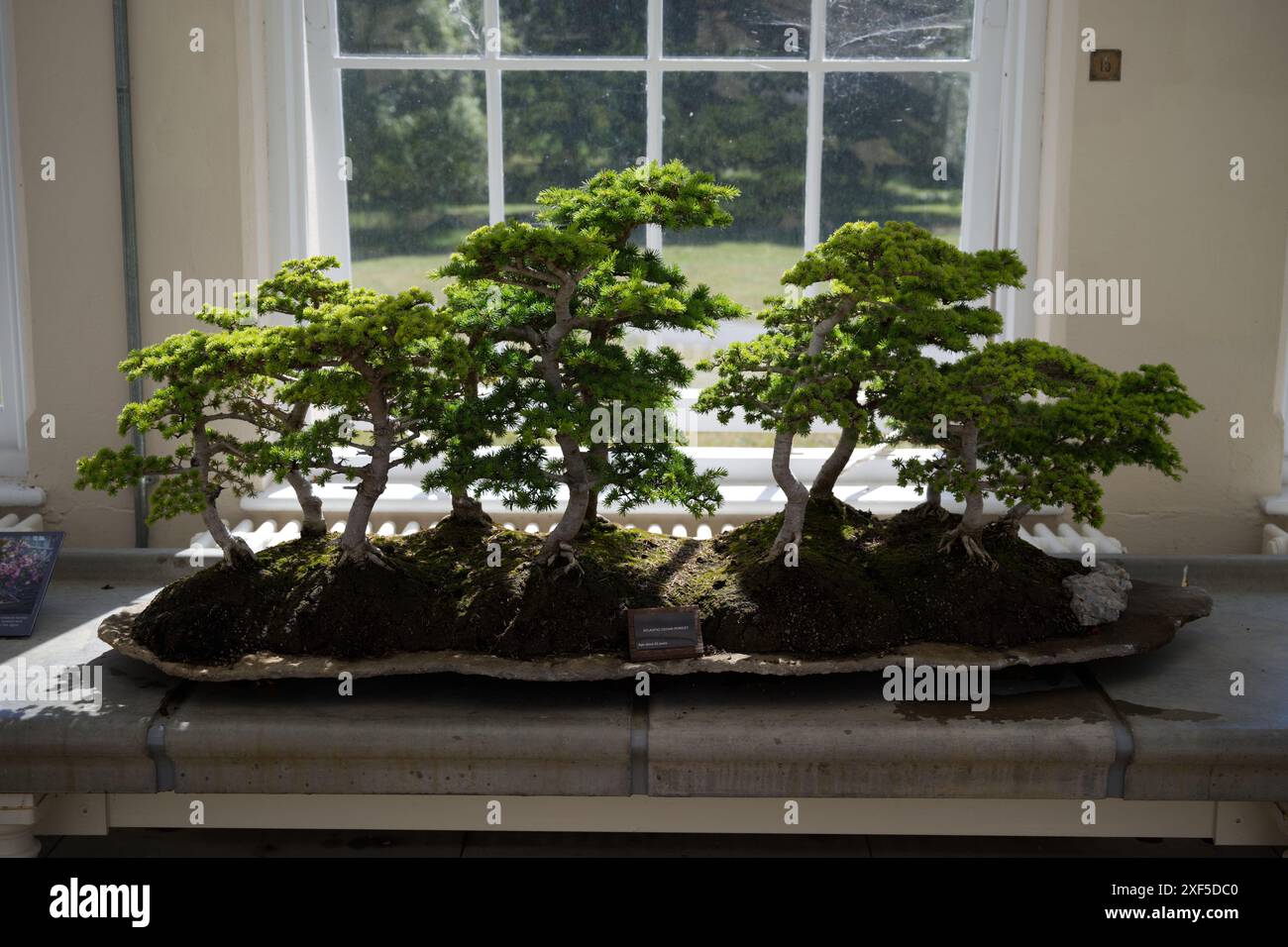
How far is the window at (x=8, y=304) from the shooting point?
312cm

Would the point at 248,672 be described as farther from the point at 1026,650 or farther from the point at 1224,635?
the point at 1224,635

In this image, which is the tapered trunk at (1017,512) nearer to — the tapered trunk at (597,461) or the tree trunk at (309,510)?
the tapered trunk at (597,461)

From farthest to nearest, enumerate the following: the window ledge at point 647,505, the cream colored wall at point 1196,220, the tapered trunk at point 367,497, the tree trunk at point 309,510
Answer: the window ledge at point 647,505 < the cream colored wall at point 1196,220 < the tree trunk at point 309,510 < the tapered trunk at point 367,497

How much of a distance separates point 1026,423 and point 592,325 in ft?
2.60

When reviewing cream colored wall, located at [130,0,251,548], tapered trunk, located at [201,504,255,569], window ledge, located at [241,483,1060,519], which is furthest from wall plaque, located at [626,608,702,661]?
cream colored wall, located at [130,0,251,548]

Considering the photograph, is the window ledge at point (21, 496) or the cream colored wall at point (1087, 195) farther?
the window ledge at point (21, 496)

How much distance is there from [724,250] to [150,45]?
1478 mm

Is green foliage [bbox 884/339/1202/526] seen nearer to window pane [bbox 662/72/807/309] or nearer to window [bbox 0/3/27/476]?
window pane [bbox 662/72/807/309]

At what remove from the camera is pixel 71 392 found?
3.17m

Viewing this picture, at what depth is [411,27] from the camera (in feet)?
10.8

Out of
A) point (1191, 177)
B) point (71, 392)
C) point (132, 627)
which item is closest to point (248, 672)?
point (132, 627)

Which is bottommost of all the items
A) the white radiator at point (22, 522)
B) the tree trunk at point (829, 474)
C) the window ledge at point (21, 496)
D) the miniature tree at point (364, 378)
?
the white radiator at point (22, 522)

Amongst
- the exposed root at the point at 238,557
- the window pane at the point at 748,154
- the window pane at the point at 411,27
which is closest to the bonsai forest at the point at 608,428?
the exposed root at the point at 238,557

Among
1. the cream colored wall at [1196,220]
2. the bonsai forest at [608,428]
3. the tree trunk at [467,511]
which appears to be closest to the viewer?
the bonsai forest at [608,428]
